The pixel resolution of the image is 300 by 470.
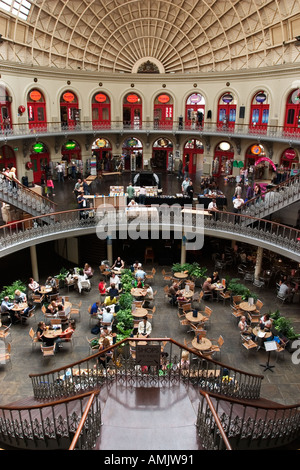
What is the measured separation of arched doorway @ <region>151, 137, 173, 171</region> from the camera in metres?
32.0

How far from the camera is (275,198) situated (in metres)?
17.9

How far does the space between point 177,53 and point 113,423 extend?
2912 cm

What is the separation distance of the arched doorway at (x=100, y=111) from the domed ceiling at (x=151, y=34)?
91.4 inches

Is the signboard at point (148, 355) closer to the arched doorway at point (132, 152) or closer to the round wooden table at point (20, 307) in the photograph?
the round wooden table at point (20, 307)

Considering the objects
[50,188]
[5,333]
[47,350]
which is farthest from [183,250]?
[5,333]

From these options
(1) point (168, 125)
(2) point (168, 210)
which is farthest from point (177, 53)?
(2) point (168, 210)

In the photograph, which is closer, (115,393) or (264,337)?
(115,393)

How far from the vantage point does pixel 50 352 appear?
13.0m

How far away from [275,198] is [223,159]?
12578mm

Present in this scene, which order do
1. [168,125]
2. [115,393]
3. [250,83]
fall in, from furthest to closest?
[168,125]
[250,83]
[115,393]

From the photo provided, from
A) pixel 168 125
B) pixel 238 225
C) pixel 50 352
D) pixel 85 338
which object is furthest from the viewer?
pixel 168 125

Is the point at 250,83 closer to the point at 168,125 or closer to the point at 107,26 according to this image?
the point at 168,125

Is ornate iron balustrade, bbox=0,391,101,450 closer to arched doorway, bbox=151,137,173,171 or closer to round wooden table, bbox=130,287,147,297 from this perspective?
round wooden table, bbox=130,287,147,297

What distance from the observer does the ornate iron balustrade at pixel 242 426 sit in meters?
6.52
